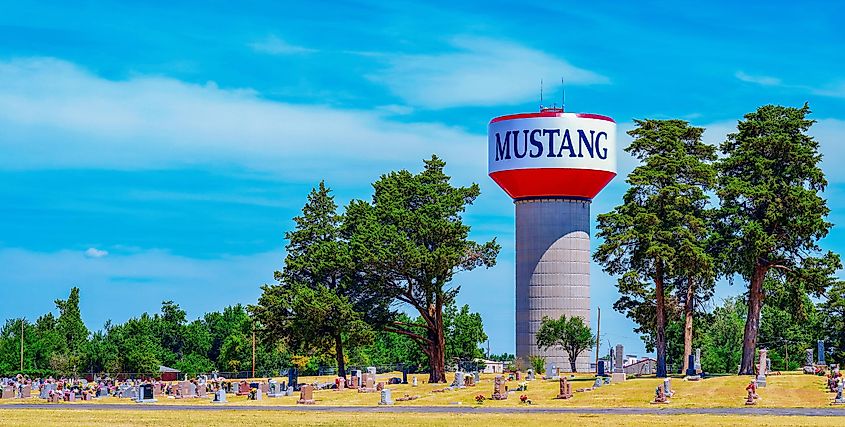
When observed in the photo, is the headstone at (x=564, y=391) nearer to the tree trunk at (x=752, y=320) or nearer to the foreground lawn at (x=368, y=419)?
the foreground lawn at (x=368, y=419)

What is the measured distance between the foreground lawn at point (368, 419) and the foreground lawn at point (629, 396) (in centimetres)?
795

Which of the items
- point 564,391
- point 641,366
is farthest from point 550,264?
point 564,391

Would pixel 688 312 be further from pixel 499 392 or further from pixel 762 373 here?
pixel 499 392

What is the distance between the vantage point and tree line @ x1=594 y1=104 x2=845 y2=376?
246 ft

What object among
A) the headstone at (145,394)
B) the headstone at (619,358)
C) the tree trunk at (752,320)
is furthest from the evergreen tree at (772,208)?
the headstone at (145,394)

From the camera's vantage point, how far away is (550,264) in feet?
390

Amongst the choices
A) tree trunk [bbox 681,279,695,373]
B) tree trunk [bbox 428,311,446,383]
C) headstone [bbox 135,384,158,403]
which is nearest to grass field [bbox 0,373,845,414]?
headstone [bbox 135,384,158,403]

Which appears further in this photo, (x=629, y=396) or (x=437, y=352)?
(x=437, y=352)

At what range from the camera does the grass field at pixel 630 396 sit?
61156mm

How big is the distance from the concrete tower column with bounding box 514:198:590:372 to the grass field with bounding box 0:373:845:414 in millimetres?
39770

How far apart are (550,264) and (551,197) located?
19.4 feet

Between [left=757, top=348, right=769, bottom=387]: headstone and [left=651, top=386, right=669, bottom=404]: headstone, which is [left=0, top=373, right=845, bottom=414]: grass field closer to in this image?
[left=651, top=386, right=669, bottom=404]: headstone

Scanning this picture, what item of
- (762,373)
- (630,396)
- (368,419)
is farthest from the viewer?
(762,373)

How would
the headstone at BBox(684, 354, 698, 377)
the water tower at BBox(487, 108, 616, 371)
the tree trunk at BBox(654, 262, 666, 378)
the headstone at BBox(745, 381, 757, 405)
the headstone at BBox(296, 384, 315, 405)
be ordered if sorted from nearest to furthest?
the headstone at BBox(745, 381, 757, 405) → the headstone at BBox(296, 384, 315, 405) → the headstone at BBox(684, 354, 698, 377) → the tree trunk at BBox(654, 262, 666, 378) → the water tower at BBox(487, 108, 616, 371)
